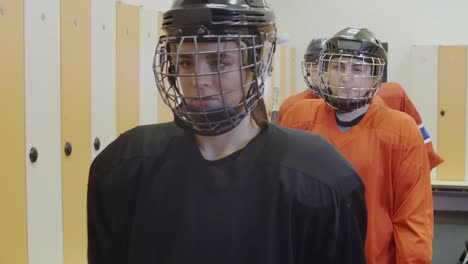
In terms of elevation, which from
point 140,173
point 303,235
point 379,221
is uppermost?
point 140,173

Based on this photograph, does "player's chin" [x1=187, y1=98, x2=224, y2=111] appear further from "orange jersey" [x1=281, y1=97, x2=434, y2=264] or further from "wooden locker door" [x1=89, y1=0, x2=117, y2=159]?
"wooden locker door" [x1=89, y1=0, x2=117, y2=159]

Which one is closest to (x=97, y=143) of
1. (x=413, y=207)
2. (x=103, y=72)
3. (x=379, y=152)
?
(x=103, y=72)

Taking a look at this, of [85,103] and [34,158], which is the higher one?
[85,103]

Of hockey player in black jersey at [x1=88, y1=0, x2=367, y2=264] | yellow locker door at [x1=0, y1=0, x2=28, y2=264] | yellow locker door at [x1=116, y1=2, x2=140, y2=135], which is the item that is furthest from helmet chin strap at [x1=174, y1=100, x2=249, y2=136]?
yellow locker door at [x1=116, y1=2, x2=140, y2=135]

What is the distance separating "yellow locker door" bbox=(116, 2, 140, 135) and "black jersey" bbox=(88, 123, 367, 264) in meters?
1.88

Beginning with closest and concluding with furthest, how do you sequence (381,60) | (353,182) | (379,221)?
(353,182)
(379,221)
(381,60)

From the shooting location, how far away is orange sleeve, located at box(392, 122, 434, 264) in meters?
1.82

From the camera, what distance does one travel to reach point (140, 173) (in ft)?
3.70

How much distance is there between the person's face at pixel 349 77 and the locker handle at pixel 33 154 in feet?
3.97

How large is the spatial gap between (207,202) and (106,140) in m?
1.90

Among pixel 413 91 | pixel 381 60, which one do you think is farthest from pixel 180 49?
pixel 413 91

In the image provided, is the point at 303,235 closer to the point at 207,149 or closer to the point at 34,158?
the point at 207,149

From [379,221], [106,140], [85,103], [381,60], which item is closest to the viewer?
[379,221]

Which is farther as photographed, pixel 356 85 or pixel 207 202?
pixel 356 85
